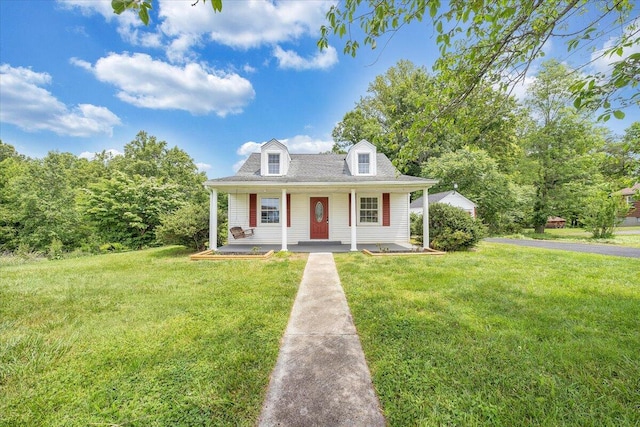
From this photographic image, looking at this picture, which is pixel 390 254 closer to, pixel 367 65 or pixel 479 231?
pixel 479 231

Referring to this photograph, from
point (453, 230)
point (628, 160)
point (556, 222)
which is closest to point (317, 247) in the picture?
point (453, 230)

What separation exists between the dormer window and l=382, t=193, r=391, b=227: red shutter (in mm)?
1416

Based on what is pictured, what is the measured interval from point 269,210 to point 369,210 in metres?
4.72

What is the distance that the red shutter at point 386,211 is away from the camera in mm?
11516

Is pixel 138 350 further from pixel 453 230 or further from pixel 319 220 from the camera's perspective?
pixel 453 230

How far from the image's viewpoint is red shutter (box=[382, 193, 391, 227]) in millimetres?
11516

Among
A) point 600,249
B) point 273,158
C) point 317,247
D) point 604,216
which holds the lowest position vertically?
point 600,249

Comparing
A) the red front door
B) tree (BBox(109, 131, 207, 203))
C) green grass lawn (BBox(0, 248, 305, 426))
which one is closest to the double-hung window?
the red front door

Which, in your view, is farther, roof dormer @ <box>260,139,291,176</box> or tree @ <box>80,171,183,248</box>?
tree @ <box>80,171,183,248</box>

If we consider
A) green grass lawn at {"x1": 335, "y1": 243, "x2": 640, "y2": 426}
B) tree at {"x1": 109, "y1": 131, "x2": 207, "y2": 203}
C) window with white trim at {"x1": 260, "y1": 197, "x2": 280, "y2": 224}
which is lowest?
green grass lawn at {"x1": 335, "y1": 243, "x2": 640, "y2": 426}

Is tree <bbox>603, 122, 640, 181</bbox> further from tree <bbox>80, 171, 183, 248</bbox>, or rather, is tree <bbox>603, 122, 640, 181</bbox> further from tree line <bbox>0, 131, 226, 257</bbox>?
tree <bbox>80, 171, 183, 248</bbox>

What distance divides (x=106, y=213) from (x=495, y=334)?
1987 centimetres

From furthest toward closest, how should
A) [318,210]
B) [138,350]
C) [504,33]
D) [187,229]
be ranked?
[318,210], [187,229], [504,33], [138,350]

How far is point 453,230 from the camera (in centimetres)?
963
